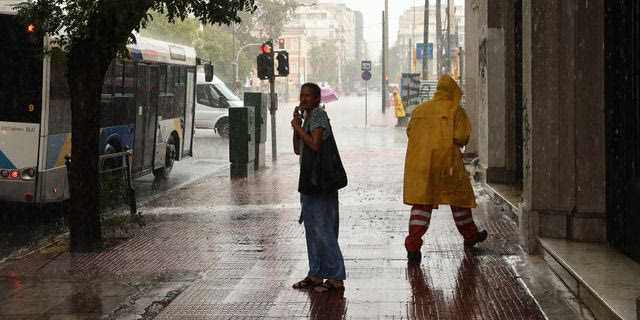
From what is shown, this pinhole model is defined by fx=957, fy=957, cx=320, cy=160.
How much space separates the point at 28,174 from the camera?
1208 centimetres

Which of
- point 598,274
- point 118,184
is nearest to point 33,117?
point 118,184

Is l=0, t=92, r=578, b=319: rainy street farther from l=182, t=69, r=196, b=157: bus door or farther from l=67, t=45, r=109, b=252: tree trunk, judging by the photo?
l=182, t=69, r=196, b=157: bus door

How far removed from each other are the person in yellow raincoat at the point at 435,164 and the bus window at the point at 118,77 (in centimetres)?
683

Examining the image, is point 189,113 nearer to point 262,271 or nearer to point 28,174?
point 28,174

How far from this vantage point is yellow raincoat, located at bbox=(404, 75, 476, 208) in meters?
8.79

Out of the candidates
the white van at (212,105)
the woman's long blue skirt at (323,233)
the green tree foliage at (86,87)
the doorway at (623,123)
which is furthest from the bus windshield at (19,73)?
the white van at (212,105)

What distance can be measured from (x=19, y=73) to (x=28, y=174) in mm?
1310

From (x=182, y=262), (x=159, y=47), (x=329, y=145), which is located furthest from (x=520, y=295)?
(x=159, y=47)

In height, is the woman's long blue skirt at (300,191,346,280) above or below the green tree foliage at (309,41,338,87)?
below

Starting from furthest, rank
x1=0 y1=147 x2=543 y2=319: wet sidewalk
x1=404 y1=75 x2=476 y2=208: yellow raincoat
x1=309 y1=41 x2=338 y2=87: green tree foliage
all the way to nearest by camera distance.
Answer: x1=309 y1=41 x2=338 y2=87: green tree foliage < x1=404 y1=75 x2=476 y2=208: yellow raincoat < x1=0 y1=147 x2=543 y2=319: wet sidewalk

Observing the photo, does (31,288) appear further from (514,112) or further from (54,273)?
(514,112)

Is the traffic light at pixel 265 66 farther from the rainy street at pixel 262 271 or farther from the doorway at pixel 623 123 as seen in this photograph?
the doorway at pixel 623 123

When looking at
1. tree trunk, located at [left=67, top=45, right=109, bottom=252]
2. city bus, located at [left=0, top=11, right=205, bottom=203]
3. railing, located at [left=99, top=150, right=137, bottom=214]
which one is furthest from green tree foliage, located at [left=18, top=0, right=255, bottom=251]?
railing, located at [left=99, top=150, right=137, bottom=214]

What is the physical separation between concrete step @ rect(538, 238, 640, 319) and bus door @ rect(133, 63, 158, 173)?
8801 millimetres
